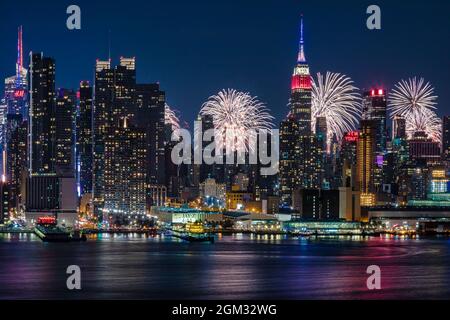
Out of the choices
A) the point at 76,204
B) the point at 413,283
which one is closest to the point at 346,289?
the point at 413,283

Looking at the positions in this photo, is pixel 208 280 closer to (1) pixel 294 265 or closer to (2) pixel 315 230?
(1) pixel 294 265

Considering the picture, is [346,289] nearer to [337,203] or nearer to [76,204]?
[337,203]

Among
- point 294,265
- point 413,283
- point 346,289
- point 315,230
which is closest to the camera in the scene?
point 346,289
